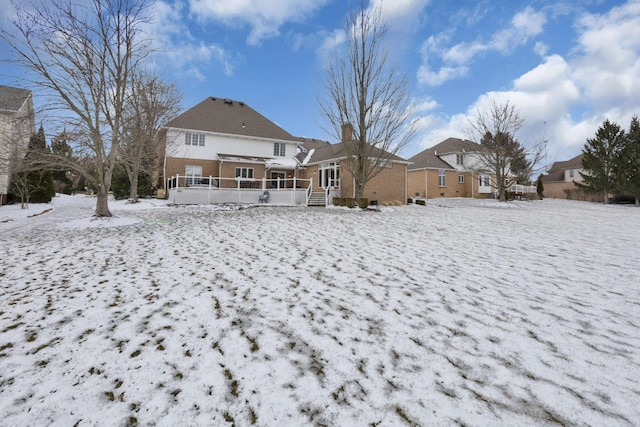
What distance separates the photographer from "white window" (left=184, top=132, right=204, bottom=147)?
912 inches

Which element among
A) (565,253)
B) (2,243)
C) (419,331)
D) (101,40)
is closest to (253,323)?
(419,331)

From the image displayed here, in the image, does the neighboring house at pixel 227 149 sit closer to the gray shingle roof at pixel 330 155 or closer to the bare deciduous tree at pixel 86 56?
the gray shingle roof at pixel 330 155

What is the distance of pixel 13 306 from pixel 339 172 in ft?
62.0

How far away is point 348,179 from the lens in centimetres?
2078

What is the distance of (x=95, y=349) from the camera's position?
2.68 metres

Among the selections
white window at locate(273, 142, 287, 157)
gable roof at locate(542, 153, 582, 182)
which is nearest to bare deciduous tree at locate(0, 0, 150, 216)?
white window at locate(273, 142, 287, 157)

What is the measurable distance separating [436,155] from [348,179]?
61.3ft

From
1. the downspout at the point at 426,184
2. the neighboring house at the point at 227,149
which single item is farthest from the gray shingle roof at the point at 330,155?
the downspout at the point at 426,184

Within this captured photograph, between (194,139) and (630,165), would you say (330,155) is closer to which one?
(194,139)

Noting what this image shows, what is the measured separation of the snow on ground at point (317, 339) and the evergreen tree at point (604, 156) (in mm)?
30299

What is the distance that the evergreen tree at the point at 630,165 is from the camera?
24750 mm

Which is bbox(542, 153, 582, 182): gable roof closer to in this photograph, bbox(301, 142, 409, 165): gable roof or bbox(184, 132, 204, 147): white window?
bbox(301, 142, 409, 165): gable roof

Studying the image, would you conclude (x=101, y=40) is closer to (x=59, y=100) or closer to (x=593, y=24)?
(x=59, y=100)

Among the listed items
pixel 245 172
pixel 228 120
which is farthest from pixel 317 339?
pixel 228 120
